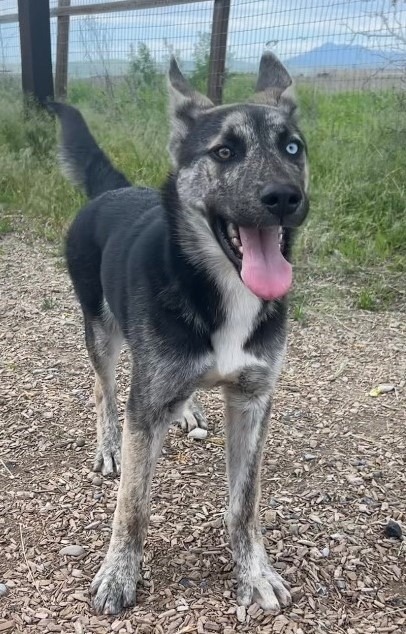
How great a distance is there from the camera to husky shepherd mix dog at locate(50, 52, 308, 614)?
2.55 meters


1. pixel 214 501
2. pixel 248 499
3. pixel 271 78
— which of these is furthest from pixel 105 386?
pixel 271 78

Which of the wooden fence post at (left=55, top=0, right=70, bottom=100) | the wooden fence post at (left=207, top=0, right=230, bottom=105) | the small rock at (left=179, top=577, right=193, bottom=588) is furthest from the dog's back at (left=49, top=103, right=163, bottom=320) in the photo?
the wooden fence post at (left=55, top=0, right=70, bottom=100)

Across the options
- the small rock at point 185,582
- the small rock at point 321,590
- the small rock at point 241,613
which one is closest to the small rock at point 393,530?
the small rock at point 321,590

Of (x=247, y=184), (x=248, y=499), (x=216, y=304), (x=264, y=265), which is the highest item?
(x=247, y=184)

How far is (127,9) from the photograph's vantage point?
8.92 m

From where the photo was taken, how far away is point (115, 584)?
8.86ft

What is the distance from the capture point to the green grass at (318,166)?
19.5ft

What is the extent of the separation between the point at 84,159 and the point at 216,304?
67.2 inches

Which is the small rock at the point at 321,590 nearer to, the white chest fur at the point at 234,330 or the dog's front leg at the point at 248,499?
the dog's front leg at the point at 248,499

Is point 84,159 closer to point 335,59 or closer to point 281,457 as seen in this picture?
point 281,457

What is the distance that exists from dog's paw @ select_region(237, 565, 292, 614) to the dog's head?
1097 mm

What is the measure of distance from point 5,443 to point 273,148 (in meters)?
2.05

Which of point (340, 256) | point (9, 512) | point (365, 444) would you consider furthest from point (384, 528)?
point (340, 256)

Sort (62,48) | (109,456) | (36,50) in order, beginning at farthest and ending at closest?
(62,48)
(36,50)
(109,456)
